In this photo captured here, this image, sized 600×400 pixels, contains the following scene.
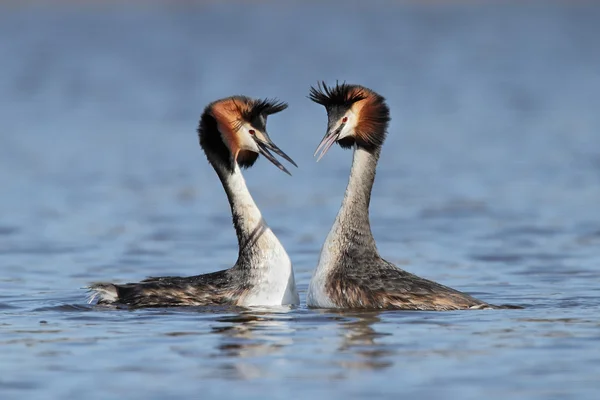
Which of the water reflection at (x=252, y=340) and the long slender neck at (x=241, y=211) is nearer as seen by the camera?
the water reflection at (x=252, y=340)

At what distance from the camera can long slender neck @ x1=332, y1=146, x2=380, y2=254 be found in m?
12.9

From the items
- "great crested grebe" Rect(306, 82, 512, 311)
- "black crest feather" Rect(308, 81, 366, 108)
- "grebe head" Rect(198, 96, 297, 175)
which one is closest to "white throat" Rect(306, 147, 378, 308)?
"great crested grebe" Rect(306, 82, 512, 311)

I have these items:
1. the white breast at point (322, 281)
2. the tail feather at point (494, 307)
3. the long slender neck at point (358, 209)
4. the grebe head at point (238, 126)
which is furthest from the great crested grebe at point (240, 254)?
the tail feather at point (494, 307)

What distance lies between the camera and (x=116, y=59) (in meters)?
41.6

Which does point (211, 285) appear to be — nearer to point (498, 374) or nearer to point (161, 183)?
point (498, 374)

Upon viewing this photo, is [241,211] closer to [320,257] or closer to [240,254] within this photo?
[240,254]

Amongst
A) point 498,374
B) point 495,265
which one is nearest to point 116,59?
Result: point 495,265

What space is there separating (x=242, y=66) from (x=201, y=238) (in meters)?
21.2

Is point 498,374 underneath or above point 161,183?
underneath

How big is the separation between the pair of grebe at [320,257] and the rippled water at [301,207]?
0.30m

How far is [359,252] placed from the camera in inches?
506

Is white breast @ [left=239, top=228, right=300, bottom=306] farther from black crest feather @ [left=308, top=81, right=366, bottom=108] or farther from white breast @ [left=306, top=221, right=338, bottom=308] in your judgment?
black crest feather @ [left=308, top=81, right=366, bottom=108]

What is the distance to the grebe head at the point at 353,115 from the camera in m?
12.8

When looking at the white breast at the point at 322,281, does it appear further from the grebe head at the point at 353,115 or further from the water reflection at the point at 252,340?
the grebe head at the point at 353,115
